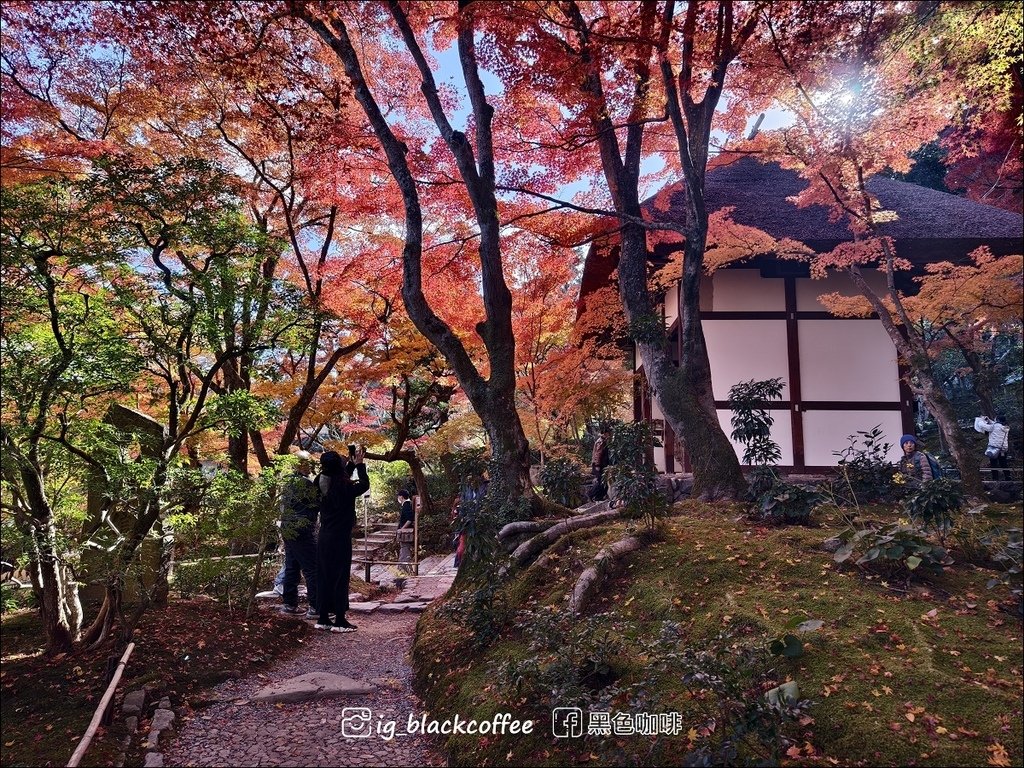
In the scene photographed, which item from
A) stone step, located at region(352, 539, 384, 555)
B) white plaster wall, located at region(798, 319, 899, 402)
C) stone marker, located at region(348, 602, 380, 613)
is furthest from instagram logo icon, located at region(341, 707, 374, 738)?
stone step, located at region(352, 539, 384, 555)

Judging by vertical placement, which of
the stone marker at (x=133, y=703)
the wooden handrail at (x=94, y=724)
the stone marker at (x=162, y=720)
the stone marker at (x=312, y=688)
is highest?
the wooden handrail at (x=94, y=724)

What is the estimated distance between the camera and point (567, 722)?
112 inches

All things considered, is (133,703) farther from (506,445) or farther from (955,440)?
(955,440)

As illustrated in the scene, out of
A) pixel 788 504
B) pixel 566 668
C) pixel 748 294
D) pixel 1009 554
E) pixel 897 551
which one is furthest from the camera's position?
pixel 748 294

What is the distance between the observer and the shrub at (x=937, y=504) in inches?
129

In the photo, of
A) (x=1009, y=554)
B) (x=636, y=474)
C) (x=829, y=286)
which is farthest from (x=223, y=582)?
(x=829, y=286)

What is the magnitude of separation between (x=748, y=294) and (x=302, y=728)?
7.90 metres

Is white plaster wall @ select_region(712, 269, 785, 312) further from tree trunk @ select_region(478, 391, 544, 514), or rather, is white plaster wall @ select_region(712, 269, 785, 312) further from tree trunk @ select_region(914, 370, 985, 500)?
tree trunk @ select_region(478, 391, 544, 514)

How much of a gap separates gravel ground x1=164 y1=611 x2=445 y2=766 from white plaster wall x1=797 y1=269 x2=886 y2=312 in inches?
290

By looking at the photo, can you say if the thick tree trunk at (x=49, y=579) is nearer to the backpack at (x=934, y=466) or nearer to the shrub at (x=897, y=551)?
the shrub at (x=897, y=551)

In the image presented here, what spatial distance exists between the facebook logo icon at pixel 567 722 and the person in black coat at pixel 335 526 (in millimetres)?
3303

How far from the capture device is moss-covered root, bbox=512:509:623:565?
5.28 m

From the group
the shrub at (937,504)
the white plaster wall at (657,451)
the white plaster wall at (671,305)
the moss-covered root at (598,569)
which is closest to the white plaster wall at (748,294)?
the white plaster wall at (671,305)

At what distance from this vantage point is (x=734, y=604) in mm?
3408
